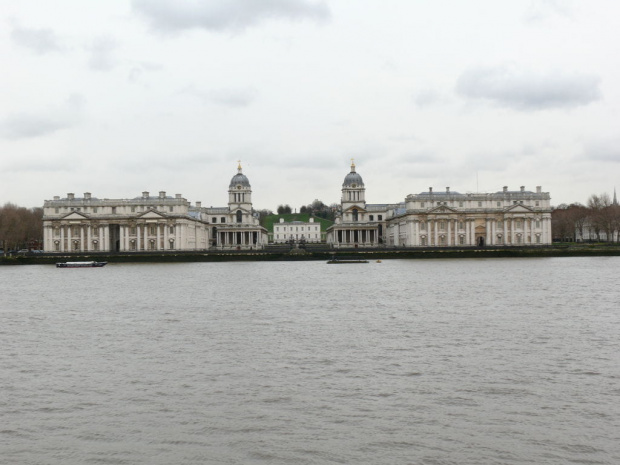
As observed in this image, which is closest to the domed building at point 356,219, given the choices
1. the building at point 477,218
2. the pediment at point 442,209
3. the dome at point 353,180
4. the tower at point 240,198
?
the dome at point 353,180

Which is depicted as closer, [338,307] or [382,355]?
[382,355]

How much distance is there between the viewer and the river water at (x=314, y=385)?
13625 mm

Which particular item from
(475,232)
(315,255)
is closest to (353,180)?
(475,232)

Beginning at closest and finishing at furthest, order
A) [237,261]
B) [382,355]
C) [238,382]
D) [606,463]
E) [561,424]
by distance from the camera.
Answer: [606,463] → [561,424] → [238,382] → [382,355] → [237,261]

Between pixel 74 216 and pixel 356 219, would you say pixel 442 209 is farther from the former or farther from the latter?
pixel 74 216

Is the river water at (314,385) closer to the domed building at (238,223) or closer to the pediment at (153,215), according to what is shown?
the pediment at (153,215)

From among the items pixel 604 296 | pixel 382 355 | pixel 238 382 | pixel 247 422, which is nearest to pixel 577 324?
pixel 382 355

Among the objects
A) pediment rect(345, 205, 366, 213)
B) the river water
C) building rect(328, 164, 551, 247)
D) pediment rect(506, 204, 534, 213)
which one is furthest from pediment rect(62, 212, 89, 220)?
the river water

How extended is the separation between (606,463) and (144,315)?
85.8 feet

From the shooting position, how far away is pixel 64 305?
4075 centimetres

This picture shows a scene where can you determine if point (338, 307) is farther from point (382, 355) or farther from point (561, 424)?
point (561, 424)

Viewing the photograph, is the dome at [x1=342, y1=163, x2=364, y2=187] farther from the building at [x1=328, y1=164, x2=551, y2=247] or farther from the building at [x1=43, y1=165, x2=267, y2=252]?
the building at [x1=43, y1=165, x2=267, y2=252]

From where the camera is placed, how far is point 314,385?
18562 mm

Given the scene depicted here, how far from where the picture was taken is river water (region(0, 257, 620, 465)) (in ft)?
44.7
